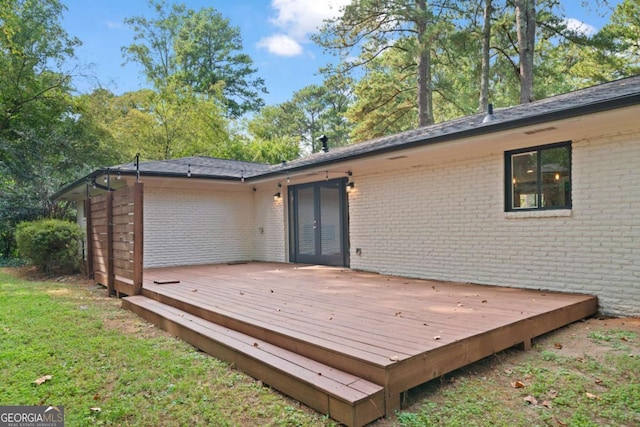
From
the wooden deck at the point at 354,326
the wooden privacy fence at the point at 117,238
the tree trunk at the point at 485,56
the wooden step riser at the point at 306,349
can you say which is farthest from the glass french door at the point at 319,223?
the tree trunk at the point at 485,56

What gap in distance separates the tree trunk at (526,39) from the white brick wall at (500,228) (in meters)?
7.03

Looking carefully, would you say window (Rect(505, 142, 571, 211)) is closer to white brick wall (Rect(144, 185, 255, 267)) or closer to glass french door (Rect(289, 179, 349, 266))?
glass french door (Rect(289, 179, 349, 266))

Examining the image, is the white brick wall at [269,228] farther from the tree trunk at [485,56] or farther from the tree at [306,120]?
the tree at [306,120]

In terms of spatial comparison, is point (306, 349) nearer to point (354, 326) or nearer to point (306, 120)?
point (354, 326)

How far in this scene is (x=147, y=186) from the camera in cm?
918

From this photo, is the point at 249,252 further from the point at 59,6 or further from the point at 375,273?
the point at 59,6

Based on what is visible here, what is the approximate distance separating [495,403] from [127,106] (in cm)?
2227

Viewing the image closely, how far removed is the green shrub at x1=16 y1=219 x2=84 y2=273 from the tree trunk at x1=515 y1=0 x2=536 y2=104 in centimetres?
1308

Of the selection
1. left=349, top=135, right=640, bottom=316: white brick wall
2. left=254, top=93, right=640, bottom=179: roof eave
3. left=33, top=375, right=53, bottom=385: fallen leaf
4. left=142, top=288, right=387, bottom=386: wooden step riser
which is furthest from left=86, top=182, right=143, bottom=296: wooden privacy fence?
left=349, top=135, right=640, bottom=316: white brick wall

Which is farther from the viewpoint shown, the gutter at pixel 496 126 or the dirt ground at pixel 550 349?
the gutter at pixel 496 126

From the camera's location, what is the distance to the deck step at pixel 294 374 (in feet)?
7.63

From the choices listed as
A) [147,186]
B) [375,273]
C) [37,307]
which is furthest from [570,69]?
[37,307]

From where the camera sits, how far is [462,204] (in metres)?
6.30

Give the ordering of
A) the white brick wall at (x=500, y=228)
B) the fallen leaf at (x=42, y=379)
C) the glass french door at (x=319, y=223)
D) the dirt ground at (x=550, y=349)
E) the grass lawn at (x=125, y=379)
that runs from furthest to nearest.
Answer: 1. the glass french door at (x=319, y=223)
2. the white brick wall at (x=500, y=228)
3. the fallen leaf at (x=42, y=379)
4. the dirt ground at (x=550, y=349)
5. the grass lawn at (x=125, y=379)
